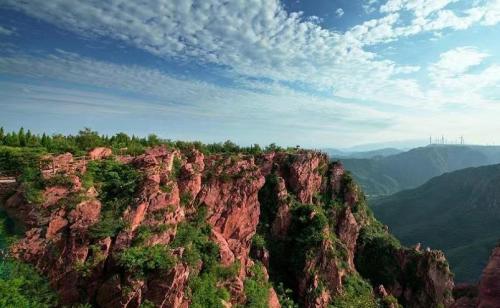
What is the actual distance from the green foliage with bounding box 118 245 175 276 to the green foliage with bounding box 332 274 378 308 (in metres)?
29.9

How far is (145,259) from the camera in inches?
1252

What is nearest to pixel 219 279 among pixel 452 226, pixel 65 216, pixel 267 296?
pixel 267 296

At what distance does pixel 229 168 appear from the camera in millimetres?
52750

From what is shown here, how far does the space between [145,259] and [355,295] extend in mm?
37180

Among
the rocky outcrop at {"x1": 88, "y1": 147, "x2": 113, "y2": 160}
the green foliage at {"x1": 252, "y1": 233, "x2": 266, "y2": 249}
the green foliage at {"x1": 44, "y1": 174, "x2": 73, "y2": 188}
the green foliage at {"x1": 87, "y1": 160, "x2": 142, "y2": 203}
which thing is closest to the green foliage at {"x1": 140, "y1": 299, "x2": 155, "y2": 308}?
the green foliage at {"x1": 87, "y1": 160, "x2": 142, "y2": 203}

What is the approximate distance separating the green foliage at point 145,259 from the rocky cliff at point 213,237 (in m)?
0.09

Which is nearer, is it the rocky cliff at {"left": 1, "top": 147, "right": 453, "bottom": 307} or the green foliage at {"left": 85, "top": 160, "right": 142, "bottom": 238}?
the rocky cliff at {"left": 1, "top": 147, "right": 453, "bottom": 307}

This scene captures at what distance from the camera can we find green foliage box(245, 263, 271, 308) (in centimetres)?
4200

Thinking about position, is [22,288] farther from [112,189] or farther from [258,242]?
[258,242]

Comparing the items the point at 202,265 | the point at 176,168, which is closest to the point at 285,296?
the point at 202,265

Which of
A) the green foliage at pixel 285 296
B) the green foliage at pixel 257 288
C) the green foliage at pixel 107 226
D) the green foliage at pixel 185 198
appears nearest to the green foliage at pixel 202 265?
the green foliage at pixel 185 198

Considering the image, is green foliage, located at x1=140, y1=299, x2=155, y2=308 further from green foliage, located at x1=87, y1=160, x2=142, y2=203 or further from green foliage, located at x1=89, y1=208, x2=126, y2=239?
green foliage, located at x1=87, y1=160, x2=142, y2=203

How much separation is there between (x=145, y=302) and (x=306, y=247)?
30.2m

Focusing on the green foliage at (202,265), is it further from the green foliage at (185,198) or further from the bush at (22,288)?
the bush at (22,288)
